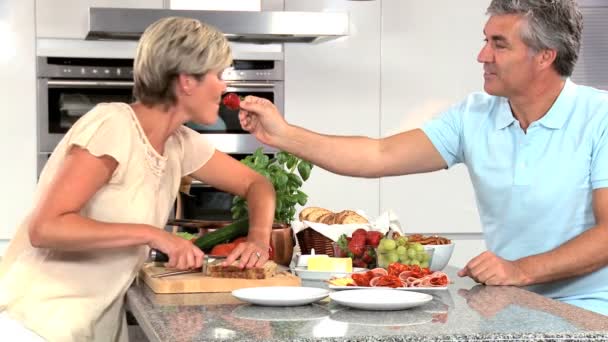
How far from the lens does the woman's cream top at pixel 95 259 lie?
213cm

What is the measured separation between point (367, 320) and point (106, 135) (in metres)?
0.77

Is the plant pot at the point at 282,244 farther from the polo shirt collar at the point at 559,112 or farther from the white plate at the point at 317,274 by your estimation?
the polo shirt collar at the point at 559,112

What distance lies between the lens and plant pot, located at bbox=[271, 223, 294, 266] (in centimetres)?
254

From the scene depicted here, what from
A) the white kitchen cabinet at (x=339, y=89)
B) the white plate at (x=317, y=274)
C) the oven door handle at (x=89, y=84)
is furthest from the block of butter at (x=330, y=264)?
the oven door handle at (x=89, y=84)

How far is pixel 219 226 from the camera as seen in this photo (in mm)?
2693

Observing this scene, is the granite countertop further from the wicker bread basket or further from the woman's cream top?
the wicker bread basket

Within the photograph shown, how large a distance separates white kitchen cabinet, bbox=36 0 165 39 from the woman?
219cm

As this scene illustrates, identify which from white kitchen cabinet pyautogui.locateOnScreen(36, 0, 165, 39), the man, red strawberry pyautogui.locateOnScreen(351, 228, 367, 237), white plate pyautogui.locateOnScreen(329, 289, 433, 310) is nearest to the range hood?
white kitchen cabinet pyautogui.locateOnScreen(36, 0, 165, 39)

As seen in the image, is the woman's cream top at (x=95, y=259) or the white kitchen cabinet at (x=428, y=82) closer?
the woman's cream top at (x=95, y=259)

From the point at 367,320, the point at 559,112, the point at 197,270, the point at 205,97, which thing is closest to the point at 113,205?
the point at 197,270

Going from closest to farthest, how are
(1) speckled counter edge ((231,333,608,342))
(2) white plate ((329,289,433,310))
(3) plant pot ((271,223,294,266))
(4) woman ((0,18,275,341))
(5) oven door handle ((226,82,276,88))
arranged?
1. (1) speckled counter edge ((231,333,608,342))
2. (2) white plate ((329,289,433,310))
3. (4) woman ((0,18,275,341))
4. (3) plant pot ((271,223,294,266))
5. (5) oven door handle ((226,82,276,88))

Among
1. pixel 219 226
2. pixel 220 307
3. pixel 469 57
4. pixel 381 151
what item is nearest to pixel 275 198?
pixel 219 226

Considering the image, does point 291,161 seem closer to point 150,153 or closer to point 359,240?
point 359,240

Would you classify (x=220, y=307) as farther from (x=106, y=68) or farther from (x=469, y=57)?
(x=469, y=57)
